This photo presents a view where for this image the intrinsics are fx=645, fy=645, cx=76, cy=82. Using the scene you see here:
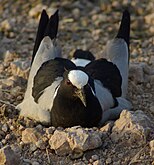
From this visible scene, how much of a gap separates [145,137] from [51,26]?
7.87ft

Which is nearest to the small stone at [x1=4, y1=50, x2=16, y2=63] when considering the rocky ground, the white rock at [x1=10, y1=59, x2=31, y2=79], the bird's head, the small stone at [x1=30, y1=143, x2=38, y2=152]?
the rocky ground

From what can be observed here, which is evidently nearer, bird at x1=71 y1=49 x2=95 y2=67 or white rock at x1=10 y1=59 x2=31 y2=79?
white rock at x1=10 y1=59 x2=31 y2=79

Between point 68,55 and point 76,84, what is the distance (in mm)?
2617

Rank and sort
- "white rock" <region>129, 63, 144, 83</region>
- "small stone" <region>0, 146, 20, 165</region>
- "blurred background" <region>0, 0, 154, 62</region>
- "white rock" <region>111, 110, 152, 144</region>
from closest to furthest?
1. "small stone" <region>0, 146, 20, 165</region>
2. "white rock" <region>111, 110, 152, 144</region>
3. "white rock" <region>129, 63, 144, 83</region>
4. "blurred background" <region>0, 0, 154, 62</region>

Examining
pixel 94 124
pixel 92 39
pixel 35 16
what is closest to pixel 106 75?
pixel 94 124

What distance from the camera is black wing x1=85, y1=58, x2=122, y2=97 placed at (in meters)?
A: 7.06

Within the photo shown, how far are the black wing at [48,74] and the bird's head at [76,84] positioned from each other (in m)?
0.62

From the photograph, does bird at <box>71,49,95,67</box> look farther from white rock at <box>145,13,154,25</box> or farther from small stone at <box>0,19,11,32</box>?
white rock at <box>145,13,154,25</box>

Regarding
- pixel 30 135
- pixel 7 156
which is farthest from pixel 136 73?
pixel 7 156

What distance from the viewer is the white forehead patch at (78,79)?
20.3 feet

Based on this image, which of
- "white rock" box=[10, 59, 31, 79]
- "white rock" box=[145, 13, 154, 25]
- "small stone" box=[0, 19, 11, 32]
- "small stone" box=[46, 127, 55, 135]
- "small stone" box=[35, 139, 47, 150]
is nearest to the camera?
"small stone" box=[35, 139, 47, 150]

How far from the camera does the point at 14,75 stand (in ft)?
25.7

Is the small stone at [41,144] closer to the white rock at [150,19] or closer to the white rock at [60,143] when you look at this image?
the white rock at [60,143]

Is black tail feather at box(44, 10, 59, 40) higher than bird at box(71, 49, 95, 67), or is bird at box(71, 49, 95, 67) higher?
black tail feather at box(44, 10, 59, 40)
